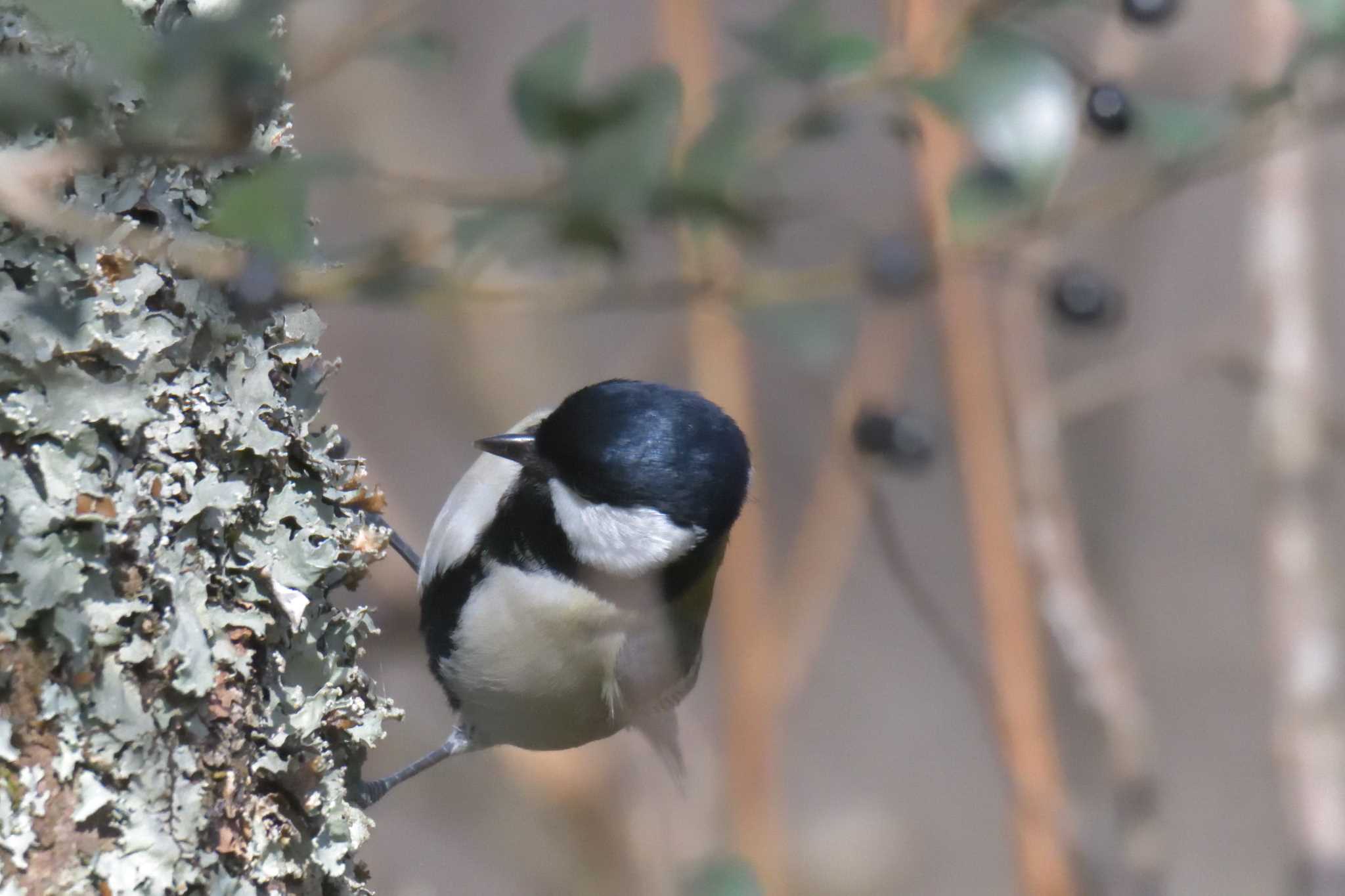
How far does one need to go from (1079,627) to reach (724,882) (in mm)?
943

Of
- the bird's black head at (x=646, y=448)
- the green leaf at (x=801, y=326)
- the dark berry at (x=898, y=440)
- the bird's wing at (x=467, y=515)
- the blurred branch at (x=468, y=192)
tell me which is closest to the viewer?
the blurred branch at (x=468, y=192)

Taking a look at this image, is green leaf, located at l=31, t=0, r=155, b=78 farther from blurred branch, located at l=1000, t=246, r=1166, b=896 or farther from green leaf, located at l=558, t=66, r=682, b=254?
blurred branch, located at l=1000, t=246, r=1166, b=896

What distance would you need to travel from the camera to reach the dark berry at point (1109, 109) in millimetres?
1073

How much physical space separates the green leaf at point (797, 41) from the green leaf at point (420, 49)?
0.66ft

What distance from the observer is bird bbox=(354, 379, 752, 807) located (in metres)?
1.29

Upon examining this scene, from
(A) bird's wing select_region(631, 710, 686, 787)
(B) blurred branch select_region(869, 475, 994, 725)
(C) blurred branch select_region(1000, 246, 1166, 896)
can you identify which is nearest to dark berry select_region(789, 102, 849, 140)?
(B) blurred branch select_region(869, 475, 994, 725)

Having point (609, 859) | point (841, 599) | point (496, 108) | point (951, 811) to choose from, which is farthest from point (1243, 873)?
point (496, 108)

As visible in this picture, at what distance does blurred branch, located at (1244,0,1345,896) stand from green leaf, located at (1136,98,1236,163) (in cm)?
99

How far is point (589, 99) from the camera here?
2.43 feet

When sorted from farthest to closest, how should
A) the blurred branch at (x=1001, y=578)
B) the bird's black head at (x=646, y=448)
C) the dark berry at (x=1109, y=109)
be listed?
the blurred branch at (x=1001, y=578)
the bird's black head at (x=646, y=448)
the dark berry at (x=1109, y=109)

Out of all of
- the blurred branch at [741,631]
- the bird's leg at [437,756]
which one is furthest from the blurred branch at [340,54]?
the blurred branch at [741,631]

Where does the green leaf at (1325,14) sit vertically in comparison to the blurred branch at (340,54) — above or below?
below

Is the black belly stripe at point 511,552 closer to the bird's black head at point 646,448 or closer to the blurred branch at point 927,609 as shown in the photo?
the bird's black head at point 646,448

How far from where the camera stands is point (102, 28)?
460mm
